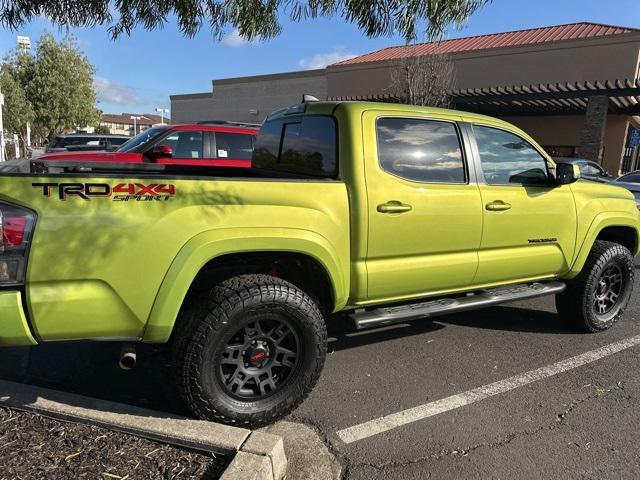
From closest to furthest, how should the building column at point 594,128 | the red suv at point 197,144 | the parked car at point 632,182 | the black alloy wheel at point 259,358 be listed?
the black alloy wheel at point 259,358
the red suv at point 197,144
the parked car at point 632,182
the building column at point 594,128

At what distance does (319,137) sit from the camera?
3.85m

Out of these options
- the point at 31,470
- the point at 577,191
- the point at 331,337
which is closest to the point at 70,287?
the point at 31,470

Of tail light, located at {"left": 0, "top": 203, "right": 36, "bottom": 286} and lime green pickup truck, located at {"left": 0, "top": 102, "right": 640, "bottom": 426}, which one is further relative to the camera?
lime green pickup truck, located at {"left": 0, "top": 102, "right": 640, "bottom": 426}

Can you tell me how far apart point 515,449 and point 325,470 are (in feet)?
3.73

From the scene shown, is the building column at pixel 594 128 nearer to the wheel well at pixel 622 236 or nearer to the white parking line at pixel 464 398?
the wheel well at pixel 622 236

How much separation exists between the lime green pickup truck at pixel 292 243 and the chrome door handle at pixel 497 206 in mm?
12

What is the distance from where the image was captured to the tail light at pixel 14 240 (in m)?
2.50

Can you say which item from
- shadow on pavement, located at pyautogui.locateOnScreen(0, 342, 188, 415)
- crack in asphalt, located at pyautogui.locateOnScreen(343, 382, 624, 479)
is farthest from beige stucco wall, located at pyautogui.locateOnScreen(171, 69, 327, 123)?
crack in asphalt, located at pyautogui.locateOnScreen(343, 382, 624, 479)

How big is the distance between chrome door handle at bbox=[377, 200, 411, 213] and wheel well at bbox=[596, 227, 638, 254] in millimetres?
2726

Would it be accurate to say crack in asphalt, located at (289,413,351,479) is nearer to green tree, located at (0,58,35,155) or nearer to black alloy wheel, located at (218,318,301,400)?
black alloy wheel, located at (218,318,301,400)

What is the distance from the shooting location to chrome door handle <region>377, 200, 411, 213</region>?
11.5ft

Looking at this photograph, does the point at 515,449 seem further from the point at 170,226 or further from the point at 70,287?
the point at 70,287

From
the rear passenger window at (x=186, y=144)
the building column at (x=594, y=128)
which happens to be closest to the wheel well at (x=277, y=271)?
the rear passenger window at (x=186, y=144)

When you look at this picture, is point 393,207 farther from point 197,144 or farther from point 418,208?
point 197,144
